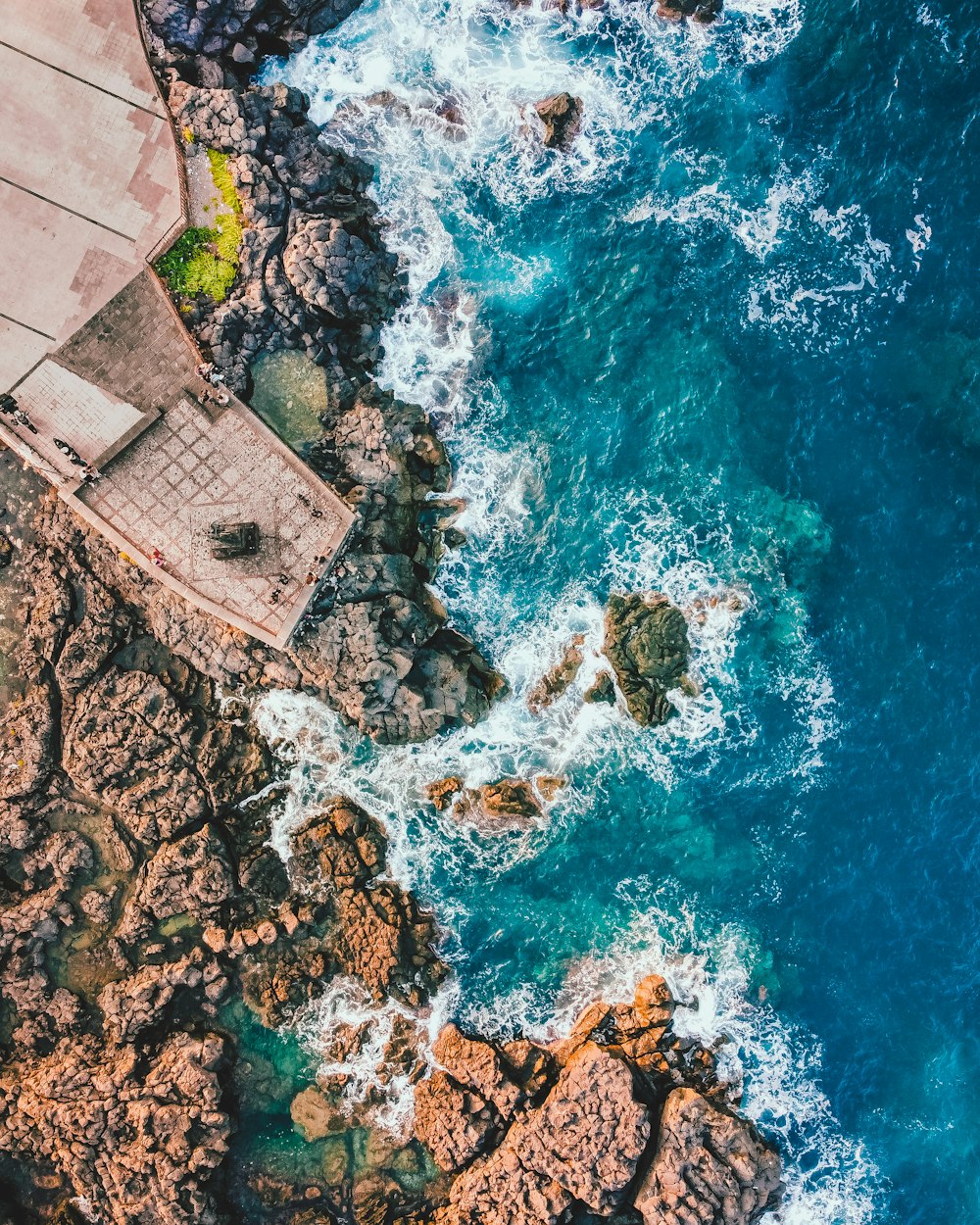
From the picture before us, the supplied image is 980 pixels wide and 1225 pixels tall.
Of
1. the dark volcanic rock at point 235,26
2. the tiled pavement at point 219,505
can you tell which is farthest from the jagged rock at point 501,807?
the dark volcanic rock at point 235,26

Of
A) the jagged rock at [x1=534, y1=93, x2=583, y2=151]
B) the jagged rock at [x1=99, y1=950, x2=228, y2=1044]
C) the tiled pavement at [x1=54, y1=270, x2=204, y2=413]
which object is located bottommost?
the jagged rock at [x1=99, y1=950, x2=228, y2=1044]

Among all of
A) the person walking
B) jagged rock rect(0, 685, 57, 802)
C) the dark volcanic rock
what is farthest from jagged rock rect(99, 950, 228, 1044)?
the dark volcanic rock

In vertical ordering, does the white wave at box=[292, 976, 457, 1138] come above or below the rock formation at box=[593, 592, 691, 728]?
below

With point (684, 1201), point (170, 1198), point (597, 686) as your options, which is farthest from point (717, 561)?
point (170, 1198)

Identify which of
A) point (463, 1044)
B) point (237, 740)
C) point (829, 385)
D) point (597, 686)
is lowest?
point (463, 1044)

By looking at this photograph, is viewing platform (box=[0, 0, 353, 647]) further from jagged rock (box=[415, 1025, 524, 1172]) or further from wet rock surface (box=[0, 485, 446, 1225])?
jagged rock (box=[415, 1025, 524, 1172])

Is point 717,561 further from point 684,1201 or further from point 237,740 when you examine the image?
point 684,1201

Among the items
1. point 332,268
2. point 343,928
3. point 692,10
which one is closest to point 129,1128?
point 343,928

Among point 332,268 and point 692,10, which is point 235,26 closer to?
point 332,268
